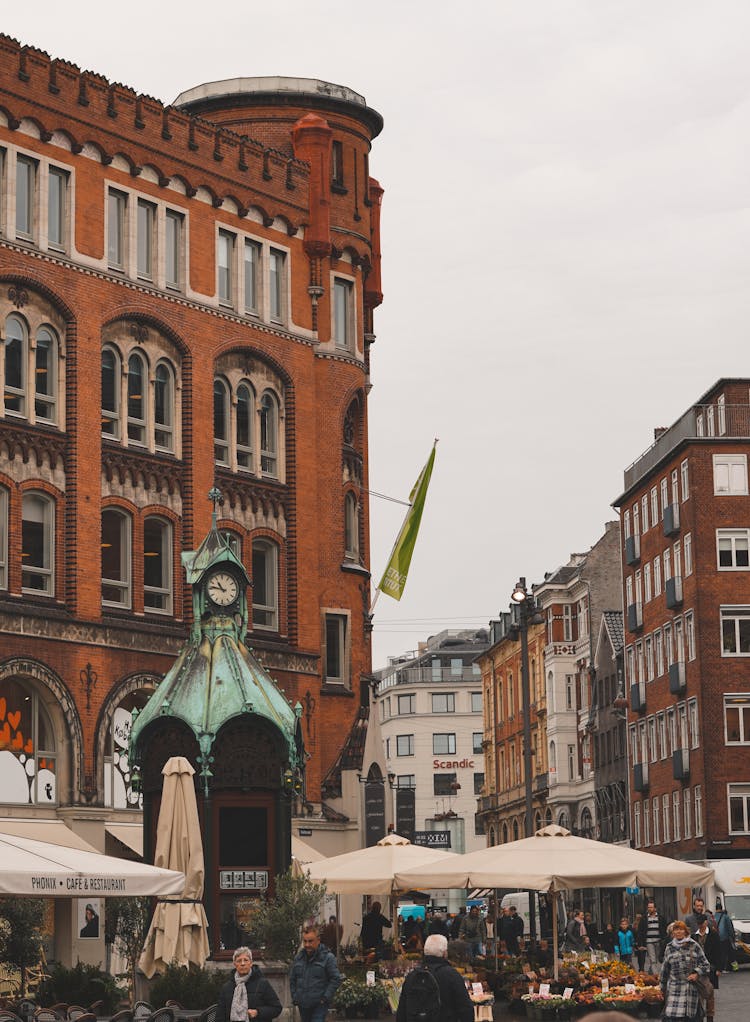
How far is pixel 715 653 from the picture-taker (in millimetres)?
73000

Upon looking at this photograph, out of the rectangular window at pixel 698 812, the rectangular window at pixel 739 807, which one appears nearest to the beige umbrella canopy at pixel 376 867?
the rectangular window at pixel 739 807

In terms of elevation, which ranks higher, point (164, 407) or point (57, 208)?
point (57, 208)

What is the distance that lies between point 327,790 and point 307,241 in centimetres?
1460

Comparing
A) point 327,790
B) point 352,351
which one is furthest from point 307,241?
point 327,790

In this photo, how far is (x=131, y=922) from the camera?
103ft

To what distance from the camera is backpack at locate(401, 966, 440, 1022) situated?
1698 centimetres

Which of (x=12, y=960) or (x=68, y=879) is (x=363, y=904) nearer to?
(x=12, y=960)

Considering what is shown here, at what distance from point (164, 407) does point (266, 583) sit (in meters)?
5.65

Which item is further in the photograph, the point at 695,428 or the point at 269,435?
the point at 695,428

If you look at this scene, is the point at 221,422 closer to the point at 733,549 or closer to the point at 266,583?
the point at 266,583

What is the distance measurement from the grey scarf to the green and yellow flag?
32919 mm

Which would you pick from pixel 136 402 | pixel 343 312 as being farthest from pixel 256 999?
pixel 343 312

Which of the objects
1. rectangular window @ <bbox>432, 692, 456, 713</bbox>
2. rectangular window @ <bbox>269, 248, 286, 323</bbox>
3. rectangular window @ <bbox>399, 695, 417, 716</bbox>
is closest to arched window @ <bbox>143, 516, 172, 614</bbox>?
rectangular window @ <bbox>269, 248, 286, 323</bbox>

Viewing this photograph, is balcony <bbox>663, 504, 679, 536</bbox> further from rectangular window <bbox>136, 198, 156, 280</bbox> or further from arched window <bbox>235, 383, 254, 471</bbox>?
rectangular window <bbox>136, 198, 156, 280</bbox>
